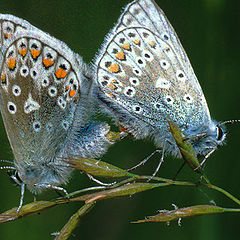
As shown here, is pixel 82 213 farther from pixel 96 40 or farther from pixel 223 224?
pixel 96 40

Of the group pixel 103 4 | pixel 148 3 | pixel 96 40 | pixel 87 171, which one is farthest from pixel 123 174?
pixel 103 4

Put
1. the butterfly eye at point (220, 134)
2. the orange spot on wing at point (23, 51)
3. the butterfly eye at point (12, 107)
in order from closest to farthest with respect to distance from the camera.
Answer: the butterfly eye at point (12, 107)
the orange spot on wing at point (23, 51)
the butterfly eye at point (220, 134)

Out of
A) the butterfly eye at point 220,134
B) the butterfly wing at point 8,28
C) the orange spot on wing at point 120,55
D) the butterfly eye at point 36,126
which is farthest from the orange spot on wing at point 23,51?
the butterfly eye at point 220,134

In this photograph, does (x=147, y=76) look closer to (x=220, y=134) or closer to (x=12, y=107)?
(x=220, y=134)

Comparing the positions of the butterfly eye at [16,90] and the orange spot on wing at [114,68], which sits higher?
the orange spot on wing at [114,68]

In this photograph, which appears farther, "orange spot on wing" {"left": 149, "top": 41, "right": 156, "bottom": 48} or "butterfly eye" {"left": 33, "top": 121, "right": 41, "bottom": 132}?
"orange spot on wing" {"left": 149, "top": 41, "right": 156, "bottom": 48}

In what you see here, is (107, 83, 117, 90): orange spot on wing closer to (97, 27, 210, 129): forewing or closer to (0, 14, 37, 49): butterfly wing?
(97, 27, 210, 129): forewing

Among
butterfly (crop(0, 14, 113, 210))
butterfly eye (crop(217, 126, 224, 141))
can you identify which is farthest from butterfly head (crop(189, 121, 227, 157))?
butterfly (crop(0, 14, 113, 210))

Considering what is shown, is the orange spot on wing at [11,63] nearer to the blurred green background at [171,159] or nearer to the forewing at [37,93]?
the forewing at [37,93]
